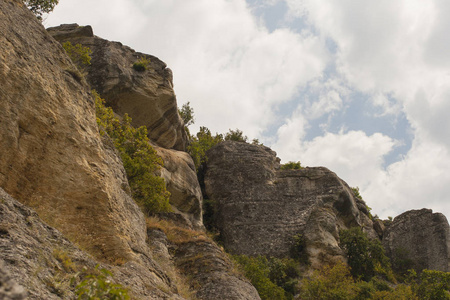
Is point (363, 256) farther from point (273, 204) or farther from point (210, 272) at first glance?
point (210, 272)

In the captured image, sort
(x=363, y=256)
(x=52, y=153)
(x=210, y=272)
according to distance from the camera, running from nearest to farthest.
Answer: (x=52, y=153), (x=210, y=272), (x=363, y=256)

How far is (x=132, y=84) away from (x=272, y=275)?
1666 centimetres

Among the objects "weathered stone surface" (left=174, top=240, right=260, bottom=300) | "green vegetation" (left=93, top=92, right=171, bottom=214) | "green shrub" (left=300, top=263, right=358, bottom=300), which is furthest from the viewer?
"green shrub" (left=300, top=263, right=358, bottom=300)

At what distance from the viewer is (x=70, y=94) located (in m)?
14.1

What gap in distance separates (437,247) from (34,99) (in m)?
35.4

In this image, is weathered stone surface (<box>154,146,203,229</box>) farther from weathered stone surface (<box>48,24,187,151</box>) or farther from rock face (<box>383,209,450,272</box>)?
rock face (<box>383,209,450,272</box>)

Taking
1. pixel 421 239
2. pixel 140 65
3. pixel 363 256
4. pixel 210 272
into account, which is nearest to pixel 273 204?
pixel 363 256

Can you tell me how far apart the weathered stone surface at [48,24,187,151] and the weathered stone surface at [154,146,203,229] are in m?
2.61

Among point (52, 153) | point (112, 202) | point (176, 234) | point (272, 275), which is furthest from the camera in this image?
point (272, 275)

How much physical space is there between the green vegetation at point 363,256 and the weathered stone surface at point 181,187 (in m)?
12.0

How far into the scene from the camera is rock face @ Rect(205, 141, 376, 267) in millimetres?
34562

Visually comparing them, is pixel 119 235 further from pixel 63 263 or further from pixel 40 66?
pixel 40 66

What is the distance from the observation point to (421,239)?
38.5 m

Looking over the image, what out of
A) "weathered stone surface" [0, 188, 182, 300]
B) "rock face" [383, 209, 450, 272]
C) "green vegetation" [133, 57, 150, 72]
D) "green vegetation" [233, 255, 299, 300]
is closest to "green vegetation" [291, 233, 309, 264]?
"green vegetation" [233, 255, 299, 300]
